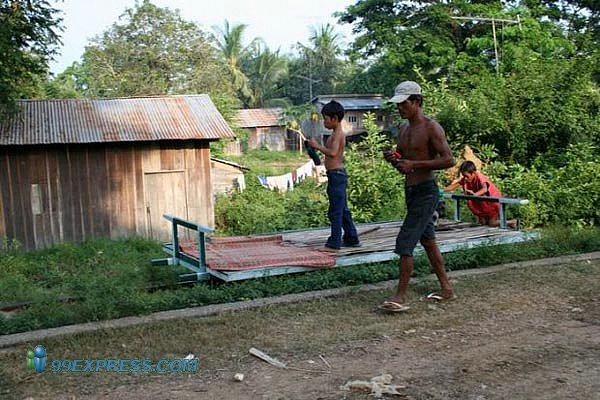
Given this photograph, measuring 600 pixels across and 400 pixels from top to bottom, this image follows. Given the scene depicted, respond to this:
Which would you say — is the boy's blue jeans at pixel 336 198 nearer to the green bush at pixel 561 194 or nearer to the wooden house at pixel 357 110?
the green bush at pixel 561 194

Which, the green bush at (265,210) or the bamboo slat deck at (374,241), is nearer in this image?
the bamboo slat deck at (374,241)

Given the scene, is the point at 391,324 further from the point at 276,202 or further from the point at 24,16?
the point at 276,202

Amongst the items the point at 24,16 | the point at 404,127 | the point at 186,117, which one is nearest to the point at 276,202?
the point at 186,117

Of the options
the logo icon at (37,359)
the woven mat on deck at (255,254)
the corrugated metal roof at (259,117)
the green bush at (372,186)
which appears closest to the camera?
the logo icon at (37,359)

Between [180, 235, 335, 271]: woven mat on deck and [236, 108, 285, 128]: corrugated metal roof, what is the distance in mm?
37613

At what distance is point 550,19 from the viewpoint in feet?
88.8

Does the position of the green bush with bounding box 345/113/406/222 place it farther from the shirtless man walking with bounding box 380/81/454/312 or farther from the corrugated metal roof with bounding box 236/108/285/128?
the corrugated metal roof with bounding box 236/108/285/128

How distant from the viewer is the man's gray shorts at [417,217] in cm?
523

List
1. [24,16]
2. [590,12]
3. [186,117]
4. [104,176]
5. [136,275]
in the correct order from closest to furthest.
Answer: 1. [136,275]
2. [24,16]
3. [104,176]
4. [186,117]
5. [590,12]

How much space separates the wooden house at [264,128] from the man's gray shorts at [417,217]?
131ft

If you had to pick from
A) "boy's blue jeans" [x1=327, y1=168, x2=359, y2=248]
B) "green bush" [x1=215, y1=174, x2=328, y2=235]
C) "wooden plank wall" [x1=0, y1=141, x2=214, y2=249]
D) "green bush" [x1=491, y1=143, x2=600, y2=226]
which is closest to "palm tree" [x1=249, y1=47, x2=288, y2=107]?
"green bush" [x1=215, y1=174, x2=328, y2=235]

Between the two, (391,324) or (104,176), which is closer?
(391,324)

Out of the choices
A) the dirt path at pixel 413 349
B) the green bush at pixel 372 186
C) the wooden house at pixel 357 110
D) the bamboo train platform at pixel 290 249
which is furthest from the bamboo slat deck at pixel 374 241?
the wooden house at pixel 357 110

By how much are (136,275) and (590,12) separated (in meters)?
26.1
